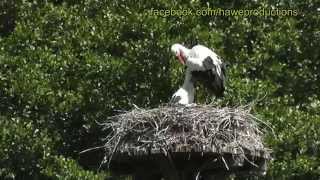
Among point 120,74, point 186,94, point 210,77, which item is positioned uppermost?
point 120,74

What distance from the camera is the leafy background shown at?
37.7 ft

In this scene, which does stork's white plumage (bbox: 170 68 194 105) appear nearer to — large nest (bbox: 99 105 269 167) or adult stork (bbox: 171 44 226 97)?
adult stork (bbox: 171 44 226 97)

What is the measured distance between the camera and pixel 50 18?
12.8m

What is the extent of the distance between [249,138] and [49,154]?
3.86 metres

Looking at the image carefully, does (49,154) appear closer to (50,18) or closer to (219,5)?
(50,18)

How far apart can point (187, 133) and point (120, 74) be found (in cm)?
370

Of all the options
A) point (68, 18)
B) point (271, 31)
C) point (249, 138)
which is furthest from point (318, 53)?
point (249, 138)

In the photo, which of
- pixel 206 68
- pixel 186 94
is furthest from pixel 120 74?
pixel 206 68

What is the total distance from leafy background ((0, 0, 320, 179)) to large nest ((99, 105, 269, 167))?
2507 mm

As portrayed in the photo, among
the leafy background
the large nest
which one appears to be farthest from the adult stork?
the leafy background

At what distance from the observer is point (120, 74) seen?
39.0ft

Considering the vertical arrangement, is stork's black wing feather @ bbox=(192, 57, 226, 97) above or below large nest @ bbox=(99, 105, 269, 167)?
above

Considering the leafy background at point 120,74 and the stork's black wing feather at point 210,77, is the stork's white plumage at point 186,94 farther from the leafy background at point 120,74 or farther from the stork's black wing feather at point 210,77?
the leafy background at point 120,74

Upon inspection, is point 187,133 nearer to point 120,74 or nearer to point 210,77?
point 210,77
